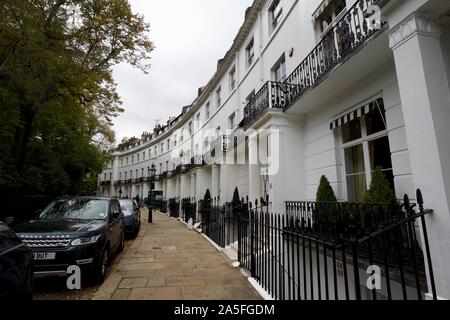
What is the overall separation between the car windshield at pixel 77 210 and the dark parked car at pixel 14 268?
9.67 ft

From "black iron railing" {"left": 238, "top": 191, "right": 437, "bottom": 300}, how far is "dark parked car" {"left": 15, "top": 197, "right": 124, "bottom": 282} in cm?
307

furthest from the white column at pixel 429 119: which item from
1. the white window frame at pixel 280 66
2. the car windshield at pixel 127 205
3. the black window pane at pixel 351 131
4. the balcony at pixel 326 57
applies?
the car windshield at pixel 127 205

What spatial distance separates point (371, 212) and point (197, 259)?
15.0ft

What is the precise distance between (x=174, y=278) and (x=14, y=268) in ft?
10.2

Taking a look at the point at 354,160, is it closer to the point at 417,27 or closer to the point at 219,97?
the point at 417,27

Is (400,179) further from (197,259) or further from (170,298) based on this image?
(197,259)

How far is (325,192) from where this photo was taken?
6.41m

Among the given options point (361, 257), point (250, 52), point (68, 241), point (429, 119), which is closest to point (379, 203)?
point (361, 257)

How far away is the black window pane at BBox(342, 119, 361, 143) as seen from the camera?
622cm

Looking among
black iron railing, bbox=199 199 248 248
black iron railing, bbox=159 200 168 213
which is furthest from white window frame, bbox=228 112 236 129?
black iron railing, bbox=159 200 168 213

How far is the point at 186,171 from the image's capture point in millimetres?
23750

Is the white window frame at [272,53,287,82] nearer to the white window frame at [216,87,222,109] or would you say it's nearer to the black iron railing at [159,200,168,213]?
the white window frame at [216,87,222,109]

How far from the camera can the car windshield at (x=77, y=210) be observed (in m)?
5.75

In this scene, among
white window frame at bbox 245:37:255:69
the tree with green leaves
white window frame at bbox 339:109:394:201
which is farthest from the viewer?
white window frame at bbox 245:37:255:69
